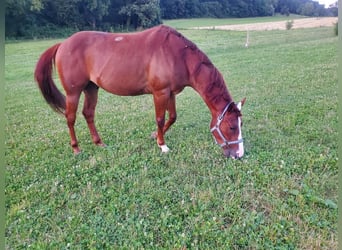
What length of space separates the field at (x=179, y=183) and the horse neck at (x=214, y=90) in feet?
2.45

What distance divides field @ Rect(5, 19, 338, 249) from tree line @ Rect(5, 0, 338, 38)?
8.23m

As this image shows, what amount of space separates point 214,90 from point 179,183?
1.35m

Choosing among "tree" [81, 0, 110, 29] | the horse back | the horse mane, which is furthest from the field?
"tree" [81, 0, 110, 29]

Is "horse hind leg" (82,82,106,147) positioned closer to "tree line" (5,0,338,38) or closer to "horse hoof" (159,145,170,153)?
"horse hoof" (159,145,170,153)

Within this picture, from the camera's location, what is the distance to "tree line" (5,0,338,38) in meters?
12.7

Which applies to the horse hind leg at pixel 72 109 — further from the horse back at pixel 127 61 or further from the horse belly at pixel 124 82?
the horse belly at pixel 124 82

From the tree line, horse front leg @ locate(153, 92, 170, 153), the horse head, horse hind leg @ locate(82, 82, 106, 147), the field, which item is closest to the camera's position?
the field

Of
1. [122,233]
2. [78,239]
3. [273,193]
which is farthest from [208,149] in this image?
[78,239]

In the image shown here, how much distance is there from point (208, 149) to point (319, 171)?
1.51 metres

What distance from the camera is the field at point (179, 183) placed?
246 cm

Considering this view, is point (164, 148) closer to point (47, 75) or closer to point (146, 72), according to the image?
point (146, 72)

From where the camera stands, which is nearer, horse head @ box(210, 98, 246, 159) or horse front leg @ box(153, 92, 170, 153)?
horse head @ box(210, 98, 246, 159)

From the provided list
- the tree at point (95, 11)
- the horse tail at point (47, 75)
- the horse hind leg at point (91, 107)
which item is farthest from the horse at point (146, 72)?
the tree at point (95, 11)

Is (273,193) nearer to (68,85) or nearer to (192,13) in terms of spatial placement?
(68,85)
